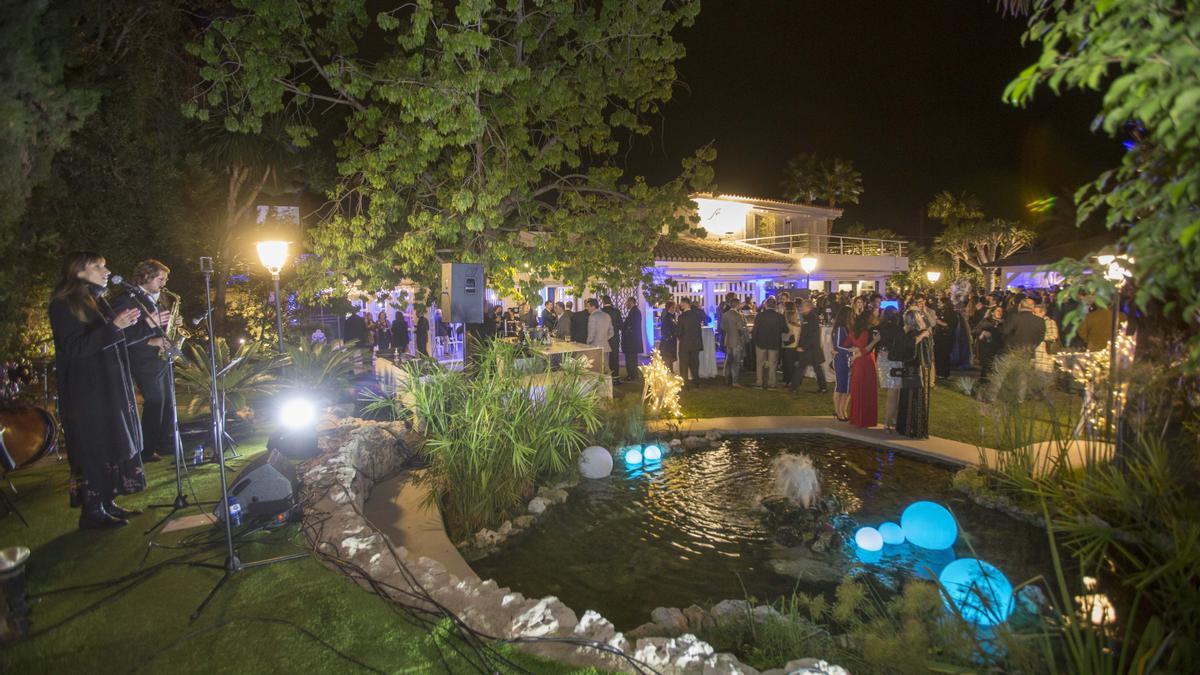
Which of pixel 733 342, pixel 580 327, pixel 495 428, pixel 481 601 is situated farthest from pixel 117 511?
pixel 733 342

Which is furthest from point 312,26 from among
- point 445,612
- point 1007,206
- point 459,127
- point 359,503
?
point 1007,206

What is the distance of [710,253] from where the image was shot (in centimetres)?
2089

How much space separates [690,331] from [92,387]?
10.6 metres

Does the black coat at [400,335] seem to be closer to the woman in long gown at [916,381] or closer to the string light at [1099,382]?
the woman in long gown at [916,381]

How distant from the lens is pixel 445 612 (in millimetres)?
3670

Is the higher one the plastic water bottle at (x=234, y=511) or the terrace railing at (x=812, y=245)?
the terrace railing at (x=812, y=245)

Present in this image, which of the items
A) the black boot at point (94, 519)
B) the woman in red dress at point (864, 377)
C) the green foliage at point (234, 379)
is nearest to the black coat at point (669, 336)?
the woman in red dress at point (864, 377)

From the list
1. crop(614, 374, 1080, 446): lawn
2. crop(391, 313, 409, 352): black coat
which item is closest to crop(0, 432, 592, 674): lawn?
crop(614, 374, 1080, 446): lawn

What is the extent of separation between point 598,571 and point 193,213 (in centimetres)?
1325

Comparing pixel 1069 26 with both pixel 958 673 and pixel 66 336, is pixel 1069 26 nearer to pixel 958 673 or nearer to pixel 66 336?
pixel 958 673

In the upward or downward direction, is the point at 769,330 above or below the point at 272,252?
below

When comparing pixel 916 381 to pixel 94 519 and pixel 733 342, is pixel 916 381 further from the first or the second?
pixel 94 519

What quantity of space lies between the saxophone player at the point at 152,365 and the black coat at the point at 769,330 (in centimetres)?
1012

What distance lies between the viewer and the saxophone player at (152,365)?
5.55m
